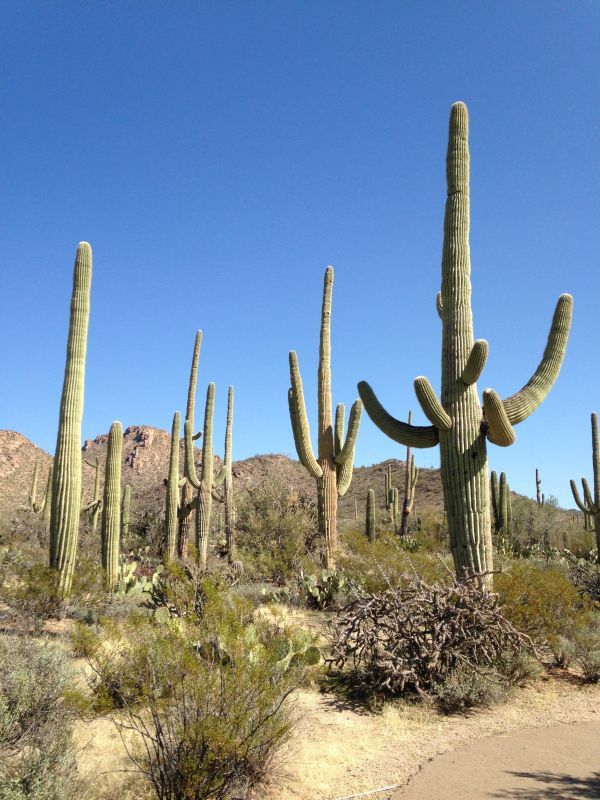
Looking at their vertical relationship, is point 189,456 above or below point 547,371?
below

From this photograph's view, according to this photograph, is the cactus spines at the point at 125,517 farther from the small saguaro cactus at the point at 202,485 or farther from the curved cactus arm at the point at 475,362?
the curved cactus arm at the point at 475,362

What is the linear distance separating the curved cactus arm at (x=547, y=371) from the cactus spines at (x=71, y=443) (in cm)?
744

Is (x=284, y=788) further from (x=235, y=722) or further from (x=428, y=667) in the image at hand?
(x=428, y=667)

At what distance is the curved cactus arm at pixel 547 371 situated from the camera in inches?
345

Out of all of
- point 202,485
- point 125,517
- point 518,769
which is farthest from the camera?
point 125,517

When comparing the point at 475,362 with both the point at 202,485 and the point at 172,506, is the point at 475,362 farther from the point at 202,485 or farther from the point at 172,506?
the point at 172,506

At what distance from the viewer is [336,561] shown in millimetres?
13172

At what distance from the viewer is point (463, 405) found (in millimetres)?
8867

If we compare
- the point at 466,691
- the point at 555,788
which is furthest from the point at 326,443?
the point at 555,788

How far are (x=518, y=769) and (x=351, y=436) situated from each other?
8.80 meters

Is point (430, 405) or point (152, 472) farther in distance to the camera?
point (152, 472)

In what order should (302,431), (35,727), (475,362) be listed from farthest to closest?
(302,431) → (475,362) → (35,727)

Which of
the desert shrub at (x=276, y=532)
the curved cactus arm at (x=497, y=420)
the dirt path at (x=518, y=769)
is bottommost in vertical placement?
the dirt path at (x=518, y=769)

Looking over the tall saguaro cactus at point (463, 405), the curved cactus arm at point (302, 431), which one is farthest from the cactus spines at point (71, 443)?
the tall saguaro cactus at point (463, 405)
